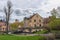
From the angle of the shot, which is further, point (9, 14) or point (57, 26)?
point (57, 26)

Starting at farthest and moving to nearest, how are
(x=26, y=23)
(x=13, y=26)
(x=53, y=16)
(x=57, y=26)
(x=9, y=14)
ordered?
(x=13, y=26), (x=26, y=23), (x=53, y=16), (x=57, y=26), (x=9, y=14)

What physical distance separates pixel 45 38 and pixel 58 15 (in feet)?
134

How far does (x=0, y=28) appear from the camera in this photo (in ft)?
406

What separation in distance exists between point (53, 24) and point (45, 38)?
28110mm

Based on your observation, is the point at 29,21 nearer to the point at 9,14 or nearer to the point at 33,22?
the point at 33,22

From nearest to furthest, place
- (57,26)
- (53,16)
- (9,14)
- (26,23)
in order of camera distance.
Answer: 1. (9,14)
2. (57,26)
3. (53,16)
4. (26,23)

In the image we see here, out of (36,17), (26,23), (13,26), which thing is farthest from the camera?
(13,26)

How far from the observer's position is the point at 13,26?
433 feet

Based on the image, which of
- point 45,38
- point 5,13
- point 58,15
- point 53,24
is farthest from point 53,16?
point 45,38

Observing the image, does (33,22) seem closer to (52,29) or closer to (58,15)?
(58,15)

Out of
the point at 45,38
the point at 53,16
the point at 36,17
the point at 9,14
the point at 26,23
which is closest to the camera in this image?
the point at 45,38

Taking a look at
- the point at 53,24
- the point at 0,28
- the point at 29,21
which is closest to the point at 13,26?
the point at 0,28

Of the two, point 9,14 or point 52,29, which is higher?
point 9,14

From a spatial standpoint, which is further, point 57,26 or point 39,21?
point 39,21
